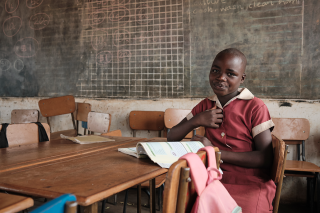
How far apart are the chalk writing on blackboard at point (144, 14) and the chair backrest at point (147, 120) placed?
1.15 meters

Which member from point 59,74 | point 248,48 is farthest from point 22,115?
point 248,48

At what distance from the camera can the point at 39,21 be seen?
157 inches

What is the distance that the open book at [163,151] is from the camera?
3.40ft

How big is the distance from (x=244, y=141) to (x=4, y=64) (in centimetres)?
418

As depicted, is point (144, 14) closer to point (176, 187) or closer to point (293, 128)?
point (293, 128)

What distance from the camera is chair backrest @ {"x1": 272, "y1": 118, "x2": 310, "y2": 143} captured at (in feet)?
8.30

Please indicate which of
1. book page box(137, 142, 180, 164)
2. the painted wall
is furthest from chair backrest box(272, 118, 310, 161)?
book page box(137, 142, 180, 164)

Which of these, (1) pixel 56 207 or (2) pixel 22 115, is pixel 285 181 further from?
(2) pixel 22 115

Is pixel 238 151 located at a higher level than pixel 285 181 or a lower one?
higher

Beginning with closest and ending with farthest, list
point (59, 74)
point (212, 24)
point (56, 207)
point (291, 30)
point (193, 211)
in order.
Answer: point (56, 207), point (193, 211), point (291, 30), point (212, 24), point (59, 74)

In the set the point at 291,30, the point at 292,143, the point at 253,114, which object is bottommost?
the point at 292,143

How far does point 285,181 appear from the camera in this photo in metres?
2.77

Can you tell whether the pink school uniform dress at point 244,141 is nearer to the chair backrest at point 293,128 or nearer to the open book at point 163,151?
the open book at point 163,151

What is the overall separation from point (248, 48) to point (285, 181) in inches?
57.5
